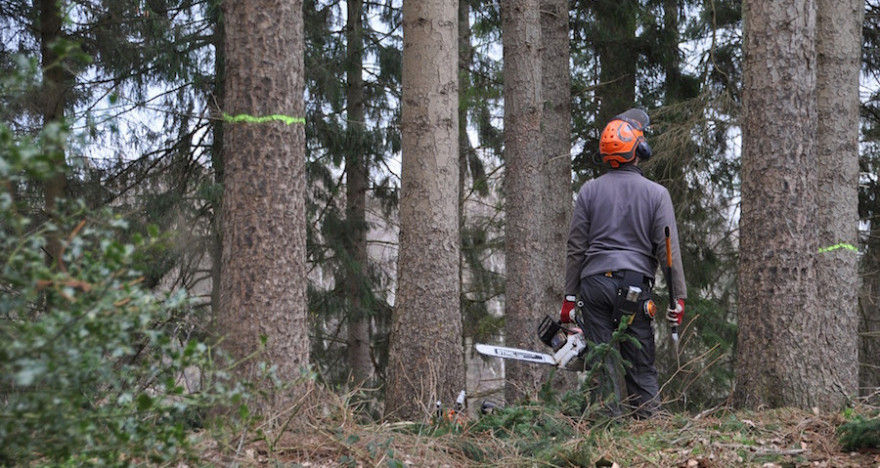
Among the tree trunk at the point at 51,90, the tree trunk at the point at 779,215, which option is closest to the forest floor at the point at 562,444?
the tree trunk at the point at 779,215

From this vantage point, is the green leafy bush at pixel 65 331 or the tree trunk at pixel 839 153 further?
the tree trunk at pixel 839 153

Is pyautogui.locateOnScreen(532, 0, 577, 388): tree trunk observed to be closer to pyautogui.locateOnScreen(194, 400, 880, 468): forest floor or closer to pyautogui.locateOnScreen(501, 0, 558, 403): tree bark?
pyautogui.locateOnScreen(501, 0, 558, 403): tree bark

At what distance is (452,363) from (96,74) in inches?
314

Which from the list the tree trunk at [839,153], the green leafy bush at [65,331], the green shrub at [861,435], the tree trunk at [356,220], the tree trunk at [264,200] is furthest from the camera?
the tree trunk at [356,220]

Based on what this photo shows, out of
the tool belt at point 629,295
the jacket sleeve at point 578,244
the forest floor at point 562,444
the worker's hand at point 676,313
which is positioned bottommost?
the forest floor at point 562,444

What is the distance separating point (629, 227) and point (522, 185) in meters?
3.81

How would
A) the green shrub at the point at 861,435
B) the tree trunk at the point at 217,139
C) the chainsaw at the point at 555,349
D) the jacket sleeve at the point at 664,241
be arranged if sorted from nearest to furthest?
the green shrub at the point at 861,435
the chainsaw at the point at 555,349
the jacket sleeve at the point at 664,241
the tree trunk at the point at 217,139

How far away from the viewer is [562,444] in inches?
174

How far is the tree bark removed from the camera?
30.3 ft

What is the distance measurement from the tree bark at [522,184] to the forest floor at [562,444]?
4074 mm

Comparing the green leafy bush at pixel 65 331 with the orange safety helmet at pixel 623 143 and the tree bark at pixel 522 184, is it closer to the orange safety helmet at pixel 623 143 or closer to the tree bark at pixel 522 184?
the orange safety helmet at pixel 623 143

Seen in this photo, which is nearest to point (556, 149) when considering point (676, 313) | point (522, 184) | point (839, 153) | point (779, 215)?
point (522, 184)

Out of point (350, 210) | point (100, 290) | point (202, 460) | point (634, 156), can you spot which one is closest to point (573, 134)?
point (350, 210)

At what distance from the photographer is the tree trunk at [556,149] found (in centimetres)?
1080
